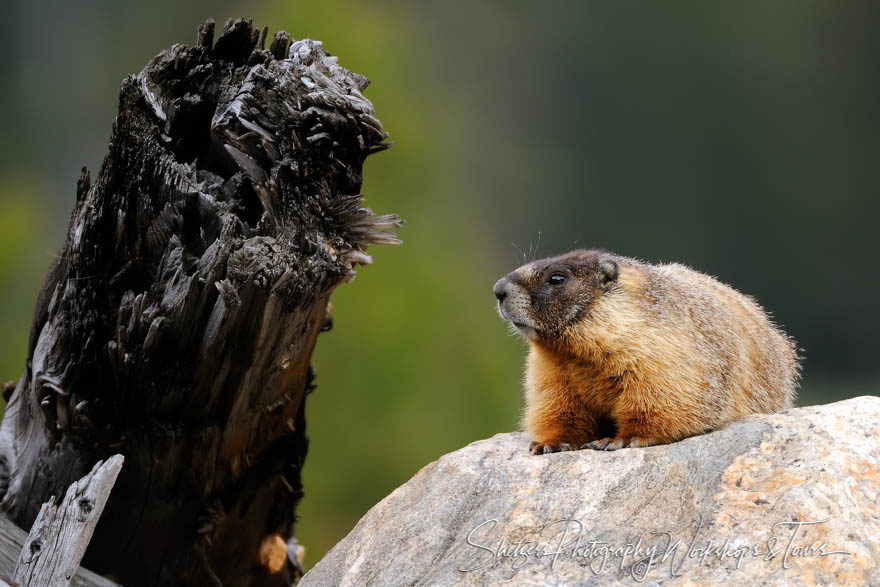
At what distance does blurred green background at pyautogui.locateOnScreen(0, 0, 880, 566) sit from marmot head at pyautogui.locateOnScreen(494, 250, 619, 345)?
2.72 m

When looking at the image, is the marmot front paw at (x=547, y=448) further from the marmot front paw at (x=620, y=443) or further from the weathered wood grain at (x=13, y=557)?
the weathered wood grain at (x=13, y=557)

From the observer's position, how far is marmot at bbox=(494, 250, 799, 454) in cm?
296

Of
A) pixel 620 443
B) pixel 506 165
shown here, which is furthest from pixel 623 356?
pixel 506 165

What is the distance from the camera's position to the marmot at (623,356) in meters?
2.96

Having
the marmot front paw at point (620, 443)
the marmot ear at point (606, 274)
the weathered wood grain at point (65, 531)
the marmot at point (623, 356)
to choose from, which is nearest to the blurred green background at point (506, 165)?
the marmot at point (623, 356)

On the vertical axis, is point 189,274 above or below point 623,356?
below

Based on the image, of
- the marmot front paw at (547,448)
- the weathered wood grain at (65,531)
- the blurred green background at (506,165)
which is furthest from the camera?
the blurred green background at (506,165)

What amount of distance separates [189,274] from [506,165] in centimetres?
372

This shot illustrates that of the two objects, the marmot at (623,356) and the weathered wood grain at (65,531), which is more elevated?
the marmot at (623,356)

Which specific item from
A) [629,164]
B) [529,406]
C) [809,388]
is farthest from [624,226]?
[529,406]

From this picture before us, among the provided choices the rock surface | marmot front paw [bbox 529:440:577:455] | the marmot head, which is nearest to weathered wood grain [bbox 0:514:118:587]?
the rock surface

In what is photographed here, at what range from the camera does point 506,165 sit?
246 inches

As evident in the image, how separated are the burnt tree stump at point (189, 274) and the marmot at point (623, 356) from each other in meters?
0.65

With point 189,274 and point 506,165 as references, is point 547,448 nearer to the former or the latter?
point 189,274
